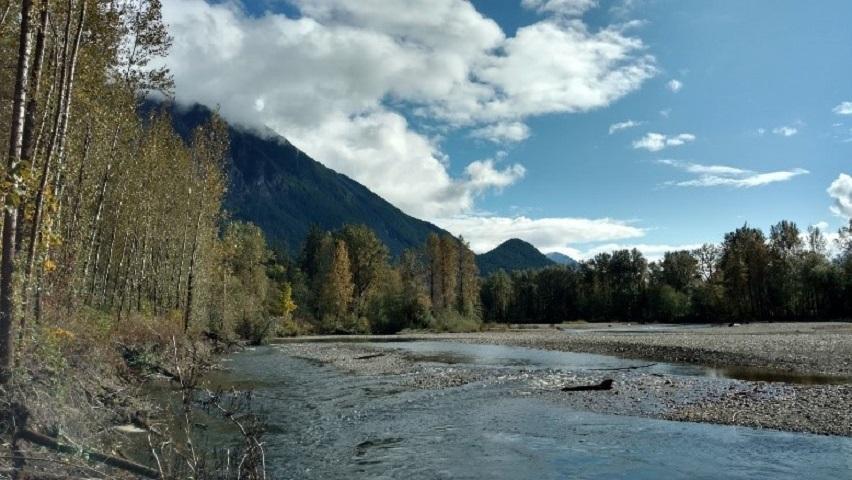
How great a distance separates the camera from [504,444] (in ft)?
50.5

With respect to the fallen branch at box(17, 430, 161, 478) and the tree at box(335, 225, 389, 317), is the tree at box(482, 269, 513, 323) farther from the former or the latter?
the fallen branch at box(17, 430, 161, 478)

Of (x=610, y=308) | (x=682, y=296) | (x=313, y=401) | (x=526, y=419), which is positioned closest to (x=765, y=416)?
(x=526, y=419)

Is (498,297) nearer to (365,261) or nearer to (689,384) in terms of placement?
(365,261)

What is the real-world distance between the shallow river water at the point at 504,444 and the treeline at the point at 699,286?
97.3 metres

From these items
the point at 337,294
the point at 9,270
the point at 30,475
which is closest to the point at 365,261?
the point at 337,294

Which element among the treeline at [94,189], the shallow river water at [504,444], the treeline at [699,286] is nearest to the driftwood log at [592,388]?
the shallow river water at [504,444]

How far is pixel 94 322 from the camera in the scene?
900 inches

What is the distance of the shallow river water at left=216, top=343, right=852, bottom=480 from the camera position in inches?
503

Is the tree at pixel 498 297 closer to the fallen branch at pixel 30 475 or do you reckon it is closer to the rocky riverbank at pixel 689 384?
the rocky riverbank at pixel 689 384

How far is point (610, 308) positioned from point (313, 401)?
12697cm

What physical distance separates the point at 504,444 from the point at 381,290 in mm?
77949

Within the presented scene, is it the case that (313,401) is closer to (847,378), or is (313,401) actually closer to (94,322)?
(94,322)

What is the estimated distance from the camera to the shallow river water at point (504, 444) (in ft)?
41.9

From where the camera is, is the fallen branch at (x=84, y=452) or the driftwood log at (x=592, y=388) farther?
the driftwood log at (x=592, y=388)
